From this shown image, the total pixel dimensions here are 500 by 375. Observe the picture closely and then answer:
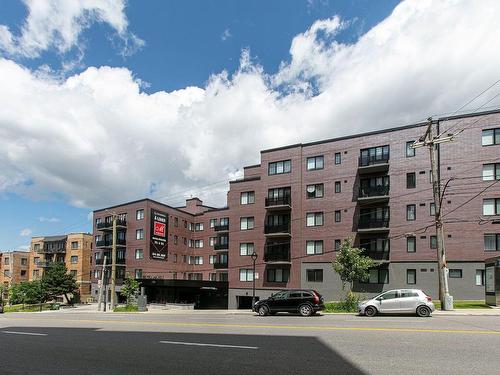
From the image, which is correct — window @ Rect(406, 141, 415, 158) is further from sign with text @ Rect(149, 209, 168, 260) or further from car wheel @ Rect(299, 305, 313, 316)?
sign with text @ Rect(149, 209, 168, 260)

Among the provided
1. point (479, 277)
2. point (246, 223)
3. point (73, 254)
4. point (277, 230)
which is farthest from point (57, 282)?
point (479, 277)

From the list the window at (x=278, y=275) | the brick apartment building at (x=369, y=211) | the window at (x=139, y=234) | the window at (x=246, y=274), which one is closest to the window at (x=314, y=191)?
the brick apartment building at (x=369, y=211)

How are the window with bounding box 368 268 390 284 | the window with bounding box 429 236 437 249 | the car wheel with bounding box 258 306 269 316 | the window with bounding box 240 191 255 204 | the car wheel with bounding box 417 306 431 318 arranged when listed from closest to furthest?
1. the car wheel with bounding box 417 306 431 318
2. the car wheel with bounding box 258 306 269 316
3. the window with bounding box 429 236 437 249
4. the window with bounding box 368 268 390 284
5. the window with bounding box 240 191 255 204

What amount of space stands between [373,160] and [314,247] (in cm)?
1106

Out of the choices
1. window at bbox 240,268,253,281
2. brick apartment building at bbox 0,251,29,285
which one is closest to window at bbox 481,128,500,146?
window at bbox 240,268,253,281

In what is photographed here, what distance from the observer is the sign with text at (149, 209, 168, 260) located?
64312mm

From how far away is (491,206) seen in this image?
124 feet

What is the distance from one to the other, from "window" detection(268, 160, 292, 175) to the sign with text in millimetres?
23991

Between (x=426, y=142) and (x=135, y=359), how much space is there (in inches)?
937

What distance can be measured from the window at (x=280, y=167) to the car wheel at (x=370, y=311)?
26532 millimetres

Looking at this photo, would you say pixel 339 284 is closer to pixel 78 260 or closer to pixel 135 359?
pixel 135 359

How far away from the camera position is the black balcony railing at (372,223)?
4194 cm

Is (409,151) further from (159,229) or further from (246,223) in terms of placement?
(159,229)

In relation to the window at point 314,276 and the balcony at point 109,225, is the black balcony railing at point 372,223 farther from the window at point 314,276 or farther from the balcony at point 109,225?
the balcony at point 109,225
